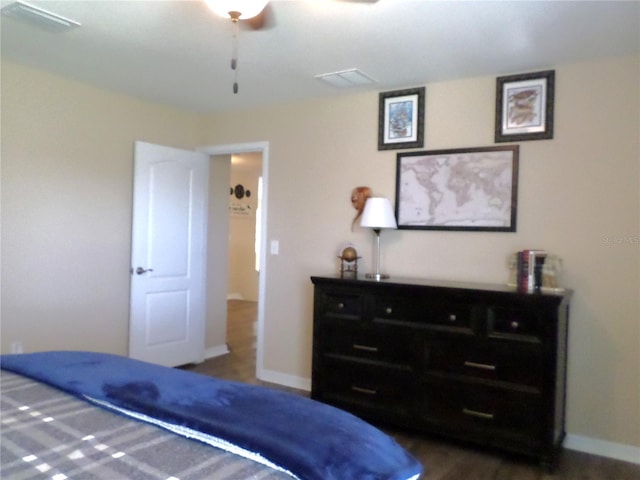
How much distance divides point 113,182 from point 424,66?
257cm

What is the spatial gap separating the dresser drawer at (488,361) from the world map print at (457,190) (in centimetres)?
84

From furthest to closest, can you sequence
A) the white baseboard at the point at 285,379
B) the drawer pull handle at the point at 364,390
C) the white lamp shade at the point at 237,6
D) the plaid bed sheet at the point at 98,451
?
the white baseboard at the point at 285,379
the drawer pull handle at the point at 364,390
the white lamp shade at the point at 237,6
the plaid bed sheet at the point at 98,451

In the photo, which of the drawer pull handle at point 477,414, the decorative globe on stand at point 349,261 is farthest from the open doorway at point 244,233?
the drawer pull handle at point 477,414

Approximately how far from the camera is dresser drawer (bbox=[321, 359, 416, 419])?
3.13 meters

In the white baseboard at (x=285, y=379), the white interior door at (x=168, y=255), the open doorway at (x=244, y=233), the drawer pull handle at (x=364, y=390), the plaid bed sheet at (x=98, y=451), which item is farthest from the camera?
the open doorway at (x=244, y=233)

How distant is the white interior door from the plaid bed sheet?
272cm

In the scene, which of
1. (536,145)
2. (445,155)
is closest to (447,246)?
(445,155)

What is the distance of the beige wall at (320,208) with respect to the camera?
2.97m

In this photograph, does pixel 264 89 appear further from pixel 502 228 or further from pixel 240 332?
pixel 240 332

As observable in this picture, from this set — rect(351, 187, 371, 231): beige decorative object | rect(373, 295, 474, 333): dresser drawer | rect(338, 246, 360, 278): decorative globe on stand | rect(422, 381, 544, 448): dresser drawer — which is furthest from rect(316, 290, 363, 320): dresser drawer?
rect(351, 187, 371, 231): beige decorative object

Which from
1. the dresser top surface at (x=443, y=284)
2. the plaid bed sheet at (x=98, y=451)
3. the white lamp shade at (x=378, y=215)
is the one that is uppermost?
Answer: the white lamp shade at (x=378, y=215)

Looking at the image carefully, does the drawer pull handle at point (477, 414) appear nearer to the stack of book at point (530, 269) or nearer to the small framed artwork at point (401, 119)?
the stack of book at point (530, 269)

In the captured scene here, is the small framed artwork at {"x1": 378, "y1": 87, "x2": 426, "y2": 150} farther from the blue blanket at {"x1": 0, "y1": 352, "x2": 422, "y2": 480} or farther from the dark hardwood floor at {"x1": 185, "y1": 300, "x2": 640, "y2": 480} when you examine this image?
the blue blanket at {"x1": 0, "y1": 352, "x2": 422, "y2": 480}

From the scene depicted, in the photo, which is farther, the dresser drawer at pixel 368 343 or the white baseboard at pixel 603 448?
the dresser drawer at pixel 368 343
